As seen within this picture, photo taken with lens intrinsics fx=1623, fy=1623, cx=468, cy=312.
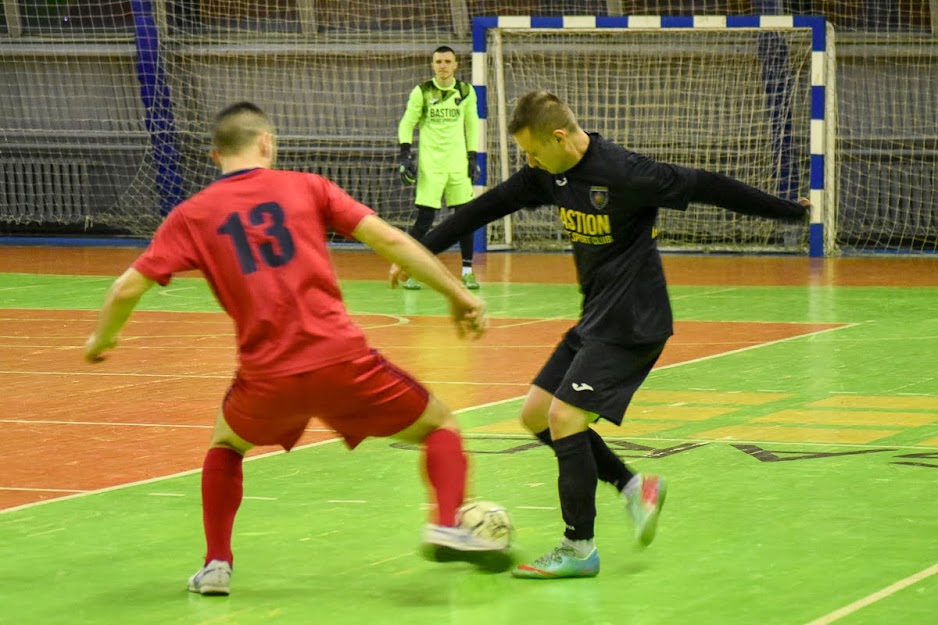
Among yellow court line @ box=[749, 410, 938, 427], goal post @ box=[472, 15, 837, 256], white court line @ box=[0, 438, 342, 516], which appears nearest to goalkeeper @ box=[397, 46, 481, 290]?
goal post @ box=[472, 15, 837, 256]

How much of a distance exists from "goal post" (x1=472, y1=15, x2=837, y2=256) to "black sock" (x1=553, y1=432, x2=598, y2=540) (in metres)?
15.1

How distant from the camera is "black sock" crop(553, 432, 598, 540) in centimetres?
550

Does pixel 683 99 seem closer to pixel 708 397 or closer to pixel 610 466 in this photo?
pixel 708 397

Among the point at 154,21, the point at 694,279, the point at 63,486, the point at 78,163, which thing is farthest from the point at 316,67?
the point at 63,486

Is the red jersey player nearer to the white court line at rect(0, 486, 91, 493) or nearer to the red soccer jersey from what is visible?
the red soccer jersey

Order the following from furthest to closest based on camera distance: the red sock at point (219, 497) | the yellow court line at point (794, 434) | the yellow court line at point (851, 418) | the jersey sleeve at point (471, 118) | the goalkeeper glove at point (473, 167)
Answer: the goalkeeper glove at point (473, 167) < the jersey sleeve at point (471, 118) < the yellow court line at point (851, 418) < the yellow court line at point (794, 434) < the red sock at point (219, 497)

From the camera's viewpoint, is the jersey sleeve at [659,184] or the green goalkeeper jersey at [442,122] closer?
the jersey sleeve at [659,184]

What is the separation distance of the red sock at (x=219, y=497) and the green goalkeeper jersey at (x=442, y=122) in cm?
1187

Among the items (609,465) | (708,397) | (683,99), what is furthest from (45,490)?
(683,99)

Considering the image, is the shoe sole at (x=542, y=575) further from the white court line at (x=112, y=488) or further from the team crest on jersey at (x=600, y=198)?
the white court line at (x=112, y=488)

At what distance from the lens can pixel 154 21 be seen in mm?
23141

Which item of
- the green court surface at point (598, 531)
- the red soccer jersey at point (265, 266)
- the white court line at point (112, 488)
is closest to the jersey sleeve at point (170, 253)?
the red soccer jersey at point (265, 266)

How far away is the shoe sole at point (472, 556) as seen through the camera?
4.95m

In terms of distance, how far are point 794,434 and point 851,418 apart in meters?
0.60
